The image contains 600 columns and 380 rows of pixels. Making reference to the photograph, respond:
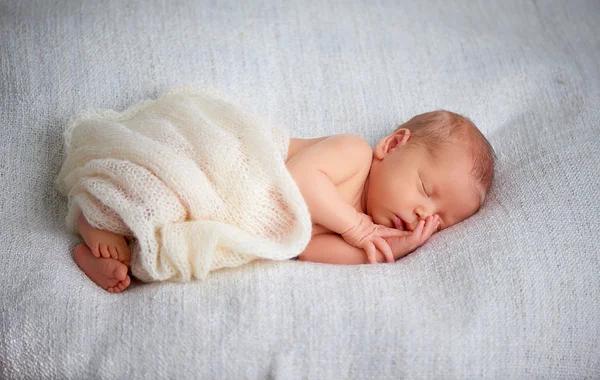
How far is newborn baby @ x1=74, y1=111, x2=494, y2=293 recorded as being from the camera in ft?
4.69

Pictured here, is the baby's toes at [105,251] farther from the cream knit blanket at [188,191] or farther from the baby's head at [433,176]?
the baby's head at [433,176]

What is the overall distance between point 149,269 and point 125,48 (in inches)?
30.5

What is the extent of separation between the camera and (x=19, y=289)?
1233mm

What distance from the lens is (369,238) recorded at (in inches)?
57.0

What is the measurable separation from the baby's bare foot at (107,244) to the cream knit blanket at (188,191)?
0.07 ft

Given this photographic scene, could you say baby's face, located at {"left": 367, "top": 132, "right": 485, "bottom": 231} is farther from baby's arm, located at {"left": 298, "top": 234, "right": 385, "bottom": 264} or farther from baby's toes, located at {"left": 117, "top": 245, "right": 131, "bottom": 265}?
baby's toes, located at {"left": 117, "top": 245, "right": 131, "bottom": 265}

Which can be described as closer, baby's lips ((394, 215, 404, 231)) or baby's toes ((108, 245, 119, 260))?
baby's toes ((108, 245, 119, 260))

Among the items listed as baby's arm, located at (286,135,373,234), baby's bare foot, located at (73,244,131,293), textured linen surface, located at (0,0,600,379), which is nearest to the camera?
textured linen surface, located at (0,0,600,379)

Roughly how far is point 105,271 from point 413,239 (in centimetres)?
71

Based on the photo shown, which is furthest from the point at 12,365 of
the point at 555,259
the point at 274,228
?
the point at 555,259

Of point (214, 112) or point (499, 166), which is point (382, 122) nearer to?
point (499, 166)

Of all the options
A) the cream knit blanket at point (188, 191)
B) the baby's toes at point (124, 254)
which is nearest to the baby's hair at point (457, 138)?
the cream knit blanket at point (188, 191)

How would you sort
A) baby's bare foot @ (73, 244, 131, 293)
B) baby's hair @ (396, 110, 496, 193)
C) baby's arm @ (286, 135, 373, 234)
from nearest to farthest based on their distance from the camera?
baby's bare foot @ (73, 244, 131, 293), baby's arm @ (286, 135, 373, 234), baby's hair @ (396, 110, 496, 193)

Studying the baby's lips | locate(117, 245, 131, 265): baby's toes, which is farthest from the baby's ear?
locate(117, 245, 131, 265): baby's toes
